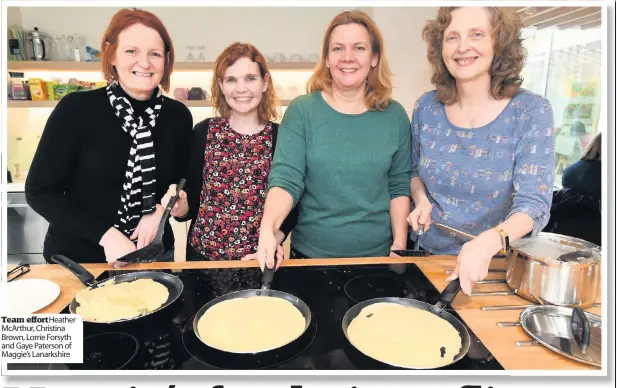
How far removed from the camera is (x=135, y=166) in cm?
111

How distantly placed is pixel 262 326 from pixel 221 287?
6.8 inches

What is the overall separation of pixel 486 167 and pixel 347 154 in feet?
1.19

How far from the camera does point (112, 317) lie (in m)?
0.74

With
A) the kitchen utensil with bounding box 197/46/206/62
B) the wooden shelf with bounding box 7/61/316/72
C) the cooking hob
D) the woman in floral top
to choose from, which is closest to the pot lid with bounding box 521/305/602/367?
the cooking hob

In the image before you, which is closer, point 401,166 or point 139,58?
point 139,58

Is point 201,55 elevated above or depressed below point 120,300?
above

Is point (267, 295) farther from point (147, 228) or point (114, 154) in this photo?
point (114, 154)

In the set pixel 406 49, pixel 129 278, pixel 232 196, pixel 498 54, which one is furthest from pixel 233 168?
pixel 406 49

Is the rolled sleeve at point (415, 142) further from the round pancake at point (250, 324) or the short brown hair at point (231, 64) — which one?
the round pancake at point (250, 324)

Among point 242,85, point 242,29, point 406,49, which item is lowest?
point 242,85

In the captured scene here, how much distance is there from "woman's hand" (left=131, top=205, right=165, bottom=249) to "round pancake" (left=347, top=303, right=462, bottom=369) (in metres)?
0.62
